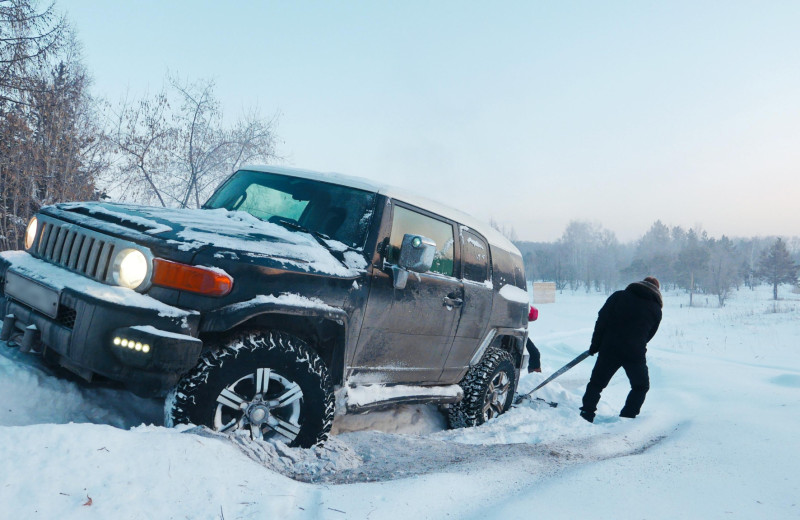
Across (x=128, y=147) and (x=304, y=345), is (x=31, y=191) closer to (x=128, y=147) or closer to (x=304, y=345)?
(x=128, y=147)

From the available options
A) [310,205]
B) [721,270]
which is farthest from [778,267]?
[310,205]

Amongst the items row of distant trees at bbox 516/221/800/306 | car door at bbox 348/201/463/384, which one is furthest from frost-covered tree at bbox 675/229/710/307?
car door at bbox 348/201/463/384

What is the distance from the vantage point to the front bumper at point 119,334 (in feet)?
8.39

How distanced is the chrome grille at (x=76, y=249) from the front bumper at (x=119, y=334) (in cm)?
11

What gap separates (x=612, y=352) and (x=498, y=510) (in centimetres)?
414

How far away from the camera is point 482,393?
5.08 metres

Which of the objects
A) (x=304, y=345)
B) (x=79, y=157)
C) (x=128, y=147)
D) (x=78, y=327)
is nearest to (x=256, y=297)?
(x=304, y=345)

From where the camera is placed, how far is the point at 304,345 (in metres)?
3.07

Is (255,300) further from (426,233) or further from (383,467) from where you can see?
(426,233)

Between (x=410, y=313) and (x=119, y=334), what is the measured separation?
202 cm

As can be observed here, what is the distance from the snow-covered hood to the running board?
90 cm

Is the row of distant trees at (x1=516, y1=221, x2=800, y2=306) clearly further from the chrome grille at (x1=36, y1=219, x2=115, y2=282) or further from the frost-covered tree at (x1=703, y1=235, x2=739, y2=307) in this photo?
the chrome grille at (x1=36, y1=219, x2=115, y2=282)

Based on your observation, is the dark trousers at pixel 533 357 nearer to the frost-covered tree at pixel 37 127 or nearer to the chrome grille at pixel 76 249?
the chrome grille at pixel 76 249

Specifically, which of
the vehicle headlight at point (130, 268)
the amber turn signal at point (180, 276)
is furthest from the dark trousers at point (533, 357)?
the vehicle headlight at point (130, 268)
